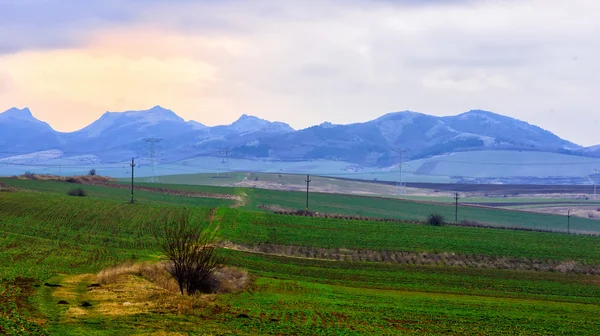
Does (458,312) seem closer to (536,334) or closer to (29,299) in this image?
(536,334)

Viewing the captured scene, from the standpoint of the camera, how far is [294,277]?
57812 mm

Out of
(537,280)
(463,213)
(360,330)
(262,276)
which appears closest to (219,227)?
(262,276)

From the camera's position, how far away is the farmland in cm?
3259

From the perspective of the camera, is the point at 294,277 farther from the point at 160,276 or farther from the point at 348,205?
the point at 348,205

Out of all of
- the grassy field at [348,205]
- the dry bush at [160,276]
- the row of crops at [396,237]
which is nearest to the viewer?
the dry bush at [160,276]

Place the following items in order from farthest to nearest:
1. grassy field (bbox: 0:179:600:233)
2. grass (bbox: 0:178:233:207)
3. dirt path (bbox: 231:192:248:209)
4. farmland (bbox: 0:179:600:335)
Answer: grassy field (bbox: 0:179:600:233)
dirt path (bbox: 231:192:248:209)
grass (bbox: 0:178:233:207)
farmland (bbox: 0:179:600:335)

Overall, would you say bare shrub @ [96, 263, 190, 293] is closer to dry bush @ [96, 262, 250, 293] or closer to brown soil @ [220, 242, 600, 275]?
dry bush @ [96, 262, 250, 293]

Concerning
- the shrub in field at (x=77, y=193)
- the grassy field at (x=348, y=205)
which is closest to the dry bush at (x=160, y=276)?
the shrub in field at (x=77, y=193)

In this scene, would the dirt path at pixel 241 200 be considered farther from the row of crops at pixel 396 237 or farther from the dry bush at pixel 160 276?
the dry bush at pixel 160 276

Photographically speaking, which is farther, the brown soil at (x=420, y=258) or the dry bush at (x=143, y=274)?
the brown soil at (x=420, y=258)

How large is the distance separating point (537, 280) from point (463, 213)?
7170 centimetres

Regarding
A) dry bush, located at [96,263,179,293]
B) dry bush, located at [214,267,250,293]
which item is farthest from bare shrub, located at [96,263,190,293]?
dry bush, located at [214,267,250,293]

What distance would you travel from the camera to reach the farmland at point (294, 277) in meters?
32.6

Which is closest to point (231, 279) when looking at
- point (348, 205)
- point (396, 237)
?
point (396, 237)
